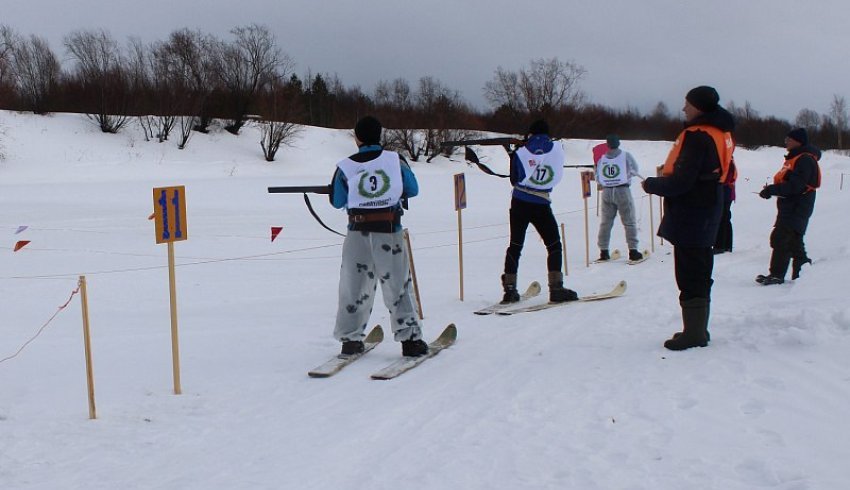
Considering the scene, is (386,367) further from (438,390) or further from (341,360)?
(438,390)

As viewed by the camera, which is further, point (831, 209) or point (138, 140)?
point (138, 140)

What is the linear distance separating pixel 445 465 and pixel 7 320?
6825mm

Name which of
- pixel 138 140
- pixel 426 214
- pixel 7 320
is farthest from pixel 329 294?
pixel 138 140

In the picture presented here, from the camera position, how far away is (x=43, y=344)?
6.79 meters

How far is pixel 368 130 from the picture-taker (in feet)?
19.5

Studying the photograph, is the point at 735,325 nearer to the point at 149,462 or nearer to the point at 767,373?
the point at 767,373

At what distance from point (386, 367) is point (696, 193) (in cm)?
279

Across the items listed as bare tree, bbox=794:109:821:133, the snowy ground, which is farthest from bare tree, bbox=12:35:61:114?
bare tree, bbox=794:109:821:133

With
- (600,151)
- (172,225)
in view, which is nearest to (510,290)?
(172,225)

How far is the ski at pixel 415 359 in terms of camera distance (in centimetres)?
546

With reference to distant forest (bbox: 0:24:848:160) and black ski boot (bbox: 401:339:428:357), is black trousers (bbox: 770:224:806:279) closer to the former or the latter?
black ski boot (bbox: 401:339:428:357)

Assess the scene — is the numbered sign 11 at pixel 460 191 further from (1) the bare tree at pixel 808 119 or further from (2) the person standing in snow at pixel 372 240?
(1) the bare tree at pixel 808 119

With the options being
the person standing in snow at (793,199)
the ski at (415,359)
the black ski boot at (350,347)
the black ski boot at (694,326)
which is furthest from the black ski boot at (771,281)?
the black ski boot at (350,347)

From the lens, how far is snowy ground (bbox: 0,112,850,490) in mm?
3504
